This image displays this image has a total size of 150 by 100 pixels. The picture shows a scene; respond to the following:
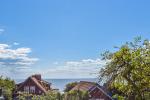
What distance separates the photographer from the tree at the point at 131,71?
506 inches

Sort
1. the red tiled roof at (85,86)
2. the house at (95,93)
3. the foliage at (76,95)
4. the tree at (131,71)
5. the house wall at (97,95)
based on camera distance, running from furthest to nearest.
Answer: the red tiled roof at (85,86) → the house wall at (97,95) → the house at (95,93) → the foliage at (76,95) → the tree at (131,71)

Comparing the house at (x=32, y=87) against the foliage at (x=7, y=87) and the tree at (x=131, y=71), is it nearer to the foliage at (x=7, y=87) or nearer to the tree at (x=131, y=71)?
the foliage at (x=7, y=87)

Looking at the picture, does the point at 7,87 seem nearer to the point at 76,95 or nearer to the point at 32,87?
the point at 32,87

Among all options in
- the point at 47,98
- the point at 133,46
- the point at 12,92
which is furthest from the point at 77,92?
the point at 133,46

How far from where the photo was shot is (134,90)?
13.0 metres

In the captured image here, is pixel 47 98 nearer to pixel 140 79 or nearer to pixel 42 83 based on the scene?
pixel 42 83

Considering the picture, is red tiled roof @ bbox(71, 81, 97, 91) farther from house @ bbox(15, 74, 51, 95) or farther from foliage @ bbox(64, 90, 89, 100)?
house @ bbox(15, 74, 51, 95)

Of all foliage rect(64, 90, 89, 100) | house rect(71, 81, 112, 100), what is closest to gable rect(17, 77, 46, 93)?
house rect(71, 81, 112, 100)

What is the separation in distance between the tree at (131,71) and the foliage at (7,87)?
61.5m

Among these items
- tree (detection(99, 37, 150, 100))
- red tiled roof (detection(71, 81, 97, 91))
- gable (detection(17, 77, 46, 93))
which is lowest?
tree (detection(99, 37, 150, 100))

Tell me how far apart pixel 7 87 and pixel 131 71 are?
65.3 metres

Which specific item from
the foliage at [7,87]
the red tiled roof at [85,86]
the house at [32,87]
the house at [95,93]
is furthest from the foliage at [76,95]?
the foliage at [7,87]

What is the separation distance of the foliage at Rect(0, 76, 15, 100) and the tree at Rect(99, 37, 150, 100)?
6146 centimetres

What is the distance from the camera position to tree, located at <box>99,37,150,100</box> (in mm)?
12844
